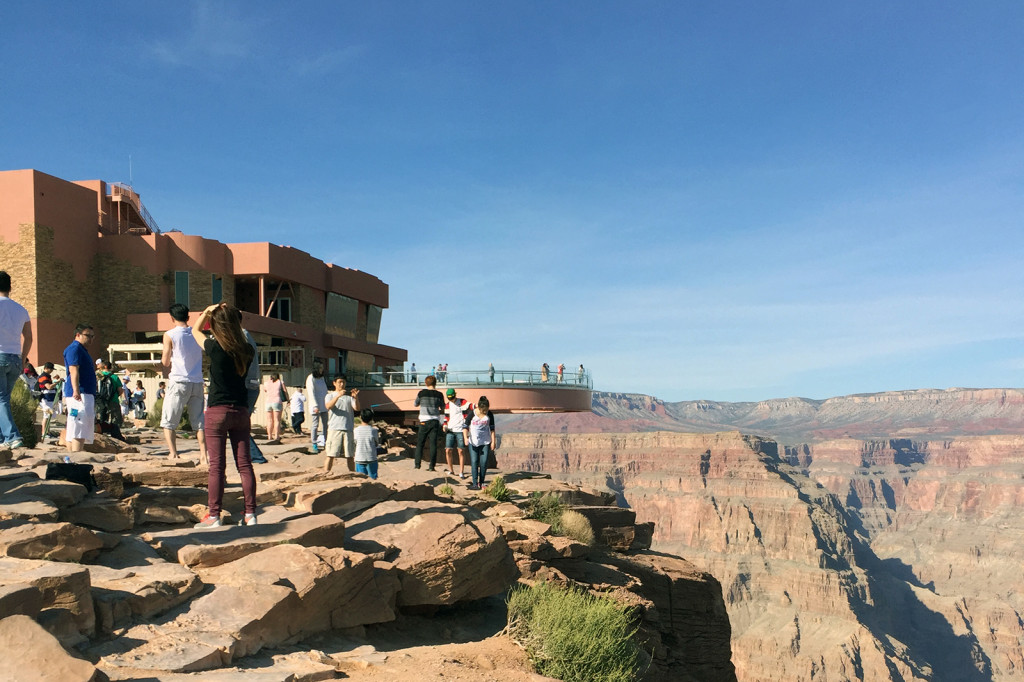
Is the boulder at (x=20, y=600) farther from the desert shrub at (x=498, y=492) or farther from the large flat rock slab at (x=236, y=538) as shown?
the desert shrub at (x=498, y=492)

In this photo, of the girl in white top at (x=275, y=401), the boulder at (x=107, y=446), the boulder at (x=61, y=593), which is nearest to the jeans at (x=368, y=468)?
the boulder at (x=107, y=446)

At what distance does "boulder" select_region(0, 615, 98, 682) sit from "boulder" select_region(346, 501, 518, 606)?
351 centimetres

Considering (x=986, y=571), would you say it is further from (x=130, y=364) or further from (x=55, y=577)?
(x=55, y=577)

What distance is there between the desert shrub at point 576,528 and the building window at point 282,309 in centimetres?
2745

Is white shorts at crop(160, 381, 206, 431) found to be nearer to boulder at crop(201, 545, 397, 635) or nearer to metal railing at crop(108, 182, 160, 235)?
boulder at crop(201, 545, 397, 635)

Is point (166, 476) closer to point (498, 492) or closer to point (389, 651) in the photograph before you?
point (389, 651)

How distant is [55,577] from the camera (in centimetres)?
507

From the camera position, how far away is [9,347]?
8.60 meters

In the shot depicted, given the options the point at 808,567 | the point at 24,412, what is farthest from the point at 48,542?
the point at 808,567

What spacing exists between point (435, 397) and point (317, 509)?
5.96 m

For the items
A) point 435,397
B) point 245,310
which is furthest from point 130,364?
point 435,397

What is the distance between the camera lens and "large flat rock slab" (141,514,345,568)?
660 cm

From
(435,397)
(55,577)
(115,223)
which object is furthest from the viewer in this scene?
(115,223)

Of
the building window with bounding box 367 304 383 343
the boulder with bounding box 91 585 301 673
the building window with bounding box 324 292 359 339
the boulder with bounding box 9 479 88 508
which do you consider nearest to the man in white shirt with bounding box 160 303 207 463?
the boulder with bounding box 9 479 88 508
